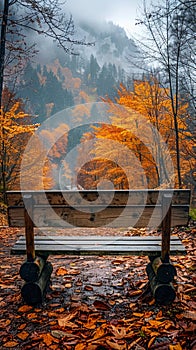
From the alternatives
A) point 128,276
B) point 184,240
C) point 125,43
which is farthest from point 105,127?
point 125,43

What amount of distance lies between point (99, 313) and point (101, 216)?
0.91m

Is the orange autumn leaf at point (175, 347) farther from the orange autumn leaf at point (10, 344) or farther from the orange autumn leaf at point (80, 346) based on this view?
the orange autumn leaf at point (10, 344)

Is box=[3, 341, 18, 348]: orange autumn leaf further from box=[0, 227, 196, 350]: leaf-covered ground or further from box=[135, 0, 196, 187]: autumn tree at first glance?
box=[135, 0, 196, 187]: autumn tree

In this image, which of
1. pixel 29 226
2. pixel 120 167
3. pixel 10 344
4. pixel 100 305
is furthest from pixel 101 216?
pixel 120 167

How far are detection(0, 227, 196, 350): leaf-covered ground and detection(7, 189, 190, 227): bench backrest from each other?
0.80 meters

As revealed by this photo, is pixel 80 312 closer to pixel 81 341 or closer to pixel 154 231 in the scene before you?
pixel 81 341

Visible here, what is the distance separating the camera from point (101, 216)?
2.69 m

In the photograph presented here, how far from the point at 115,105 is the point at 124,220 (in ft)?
39.1

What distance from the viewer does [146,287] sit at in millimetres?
3037

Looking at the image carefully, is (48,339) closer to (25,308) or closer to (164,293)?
(25,308)

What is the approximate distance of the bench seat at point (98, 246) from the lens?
273cm

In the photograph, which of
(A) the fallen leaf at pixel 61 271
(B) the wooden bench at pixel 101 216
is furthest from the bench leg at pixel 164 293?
(A) the fallen leaf at pixel 61 271

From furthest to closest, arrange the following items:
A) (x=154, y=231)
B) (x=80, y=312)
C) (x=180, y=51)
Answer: (x=180, y=51) → (x=154, y=231) → (x=80, y=312)

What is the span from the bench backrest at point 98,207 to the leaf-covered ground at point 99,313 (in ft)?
2.63
